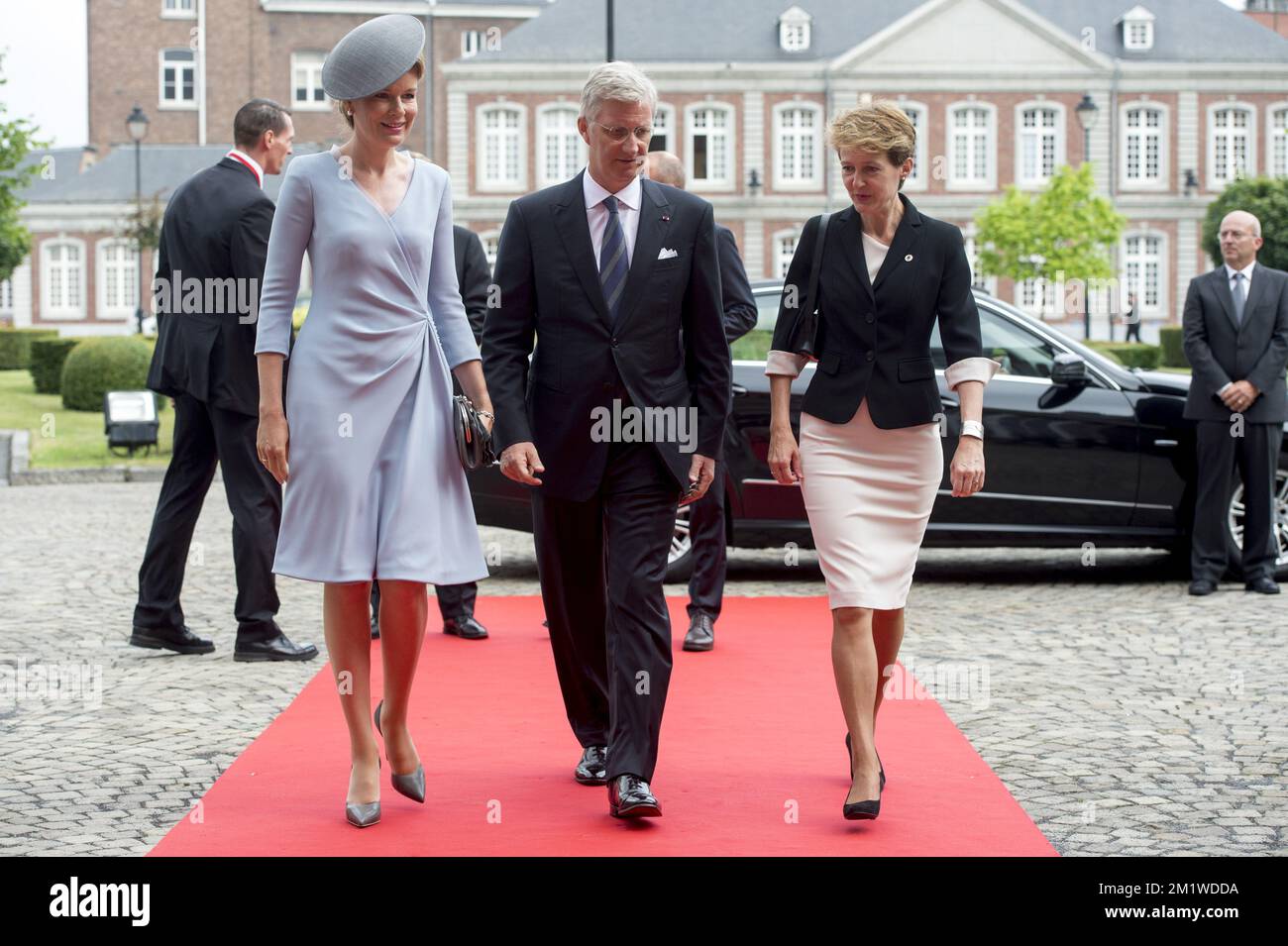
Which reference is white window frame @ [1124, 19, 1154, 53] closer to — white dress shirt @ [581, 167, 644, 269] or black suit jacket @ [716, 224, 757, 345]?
black suit jacket @ [716, 224, 757, 345]

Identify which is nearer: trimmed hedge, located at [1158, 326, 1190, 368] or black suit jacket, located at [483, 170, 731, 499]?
black suit jacket, located at [483, 170, 731, 499]

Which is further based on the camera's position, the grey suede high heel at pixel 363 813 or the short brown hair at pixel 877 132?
the short brown hair at pixel 877 132

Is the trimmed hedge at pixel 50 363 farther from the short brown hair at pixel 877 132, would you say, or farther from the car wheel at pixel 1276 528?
the short brown hair at pixel 877 132

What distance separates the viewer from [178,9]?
3019 inches

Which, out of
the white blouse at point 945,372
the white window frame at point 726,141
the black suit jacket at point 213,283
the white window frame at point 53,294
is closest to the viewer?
the white blouse at point 945,372

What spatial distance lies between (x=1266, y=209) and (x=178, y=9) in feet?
156

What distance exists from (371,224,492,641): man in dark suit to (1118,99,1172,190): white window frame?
55900 millimetres

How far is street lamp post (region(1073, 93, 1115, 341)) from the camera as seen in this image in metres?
45.2

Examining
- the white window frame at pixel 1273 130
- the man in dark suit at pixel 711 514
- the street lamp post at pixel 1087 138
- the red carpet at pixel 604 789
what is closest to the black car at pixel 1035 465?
the man in dark suit at pixel 711 514

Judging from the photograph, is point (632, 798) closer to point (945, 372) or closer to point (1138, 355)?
point (945, 372)

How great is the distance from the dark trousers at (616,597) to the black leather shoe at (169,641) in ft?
10.1

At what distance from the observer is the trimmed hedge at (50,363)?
31156 mm

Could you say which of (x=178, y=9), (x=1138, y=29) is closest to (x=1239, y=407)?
(x=1138, y=29)

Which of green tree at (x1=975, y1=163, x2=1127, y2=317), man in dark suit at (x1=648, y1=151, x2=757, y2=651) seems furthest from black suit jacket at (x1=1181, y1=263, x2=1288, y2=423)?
green tree at (x1=975, y1=163, x2=1127, y2=317)
